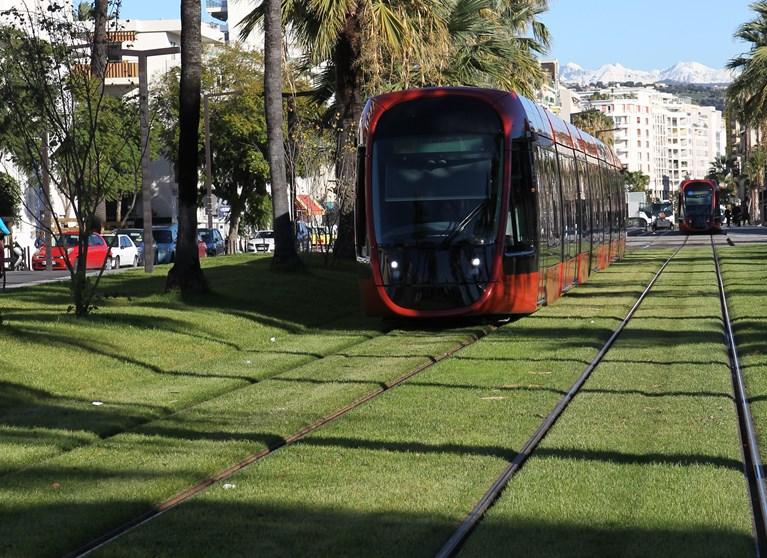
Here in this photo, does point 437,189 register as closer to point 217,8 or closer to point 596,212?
point 596,212

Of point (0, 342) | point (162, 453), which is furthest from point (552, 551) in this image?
point (0, 342)

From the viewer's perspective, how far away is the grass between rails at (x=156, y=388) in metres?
9.07

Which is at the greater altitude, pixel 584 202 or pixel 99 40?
pixel 99 40

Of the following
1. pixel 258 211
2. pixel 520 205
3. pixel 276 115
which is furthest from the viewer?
pixel 258 211

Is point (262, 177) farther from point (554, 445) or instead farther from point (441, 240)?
point (554, 445)

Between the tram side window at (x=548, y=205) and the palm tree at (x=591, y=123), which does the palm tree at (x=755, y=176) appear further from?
the tram side window at (x=548, y=205)

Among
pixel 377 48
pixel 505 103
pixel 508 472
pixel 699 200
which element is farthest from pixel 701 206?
pixel 508 472

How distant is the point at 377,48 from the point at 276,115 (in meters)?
3.34

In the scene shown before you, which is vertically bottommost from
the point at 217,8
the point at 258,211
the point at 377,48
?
the point at 258,211

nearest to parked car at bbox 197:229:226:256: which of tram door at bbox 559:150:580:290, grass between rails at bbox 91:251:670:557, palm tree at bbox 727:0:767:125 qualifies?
palm tree at bbox 727:0:767:125

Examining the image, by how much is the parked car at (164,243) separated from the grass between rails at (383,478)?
41683 mm

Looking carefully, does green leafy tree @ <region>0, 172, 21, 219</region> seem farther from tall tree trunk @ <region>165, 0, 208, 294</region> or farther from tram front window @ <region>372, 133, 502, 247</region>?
tram front window @ <region>372, 133, 502, 247</region>

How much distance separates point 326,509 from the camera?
327 inches

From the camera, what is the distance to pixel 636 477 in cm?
906
